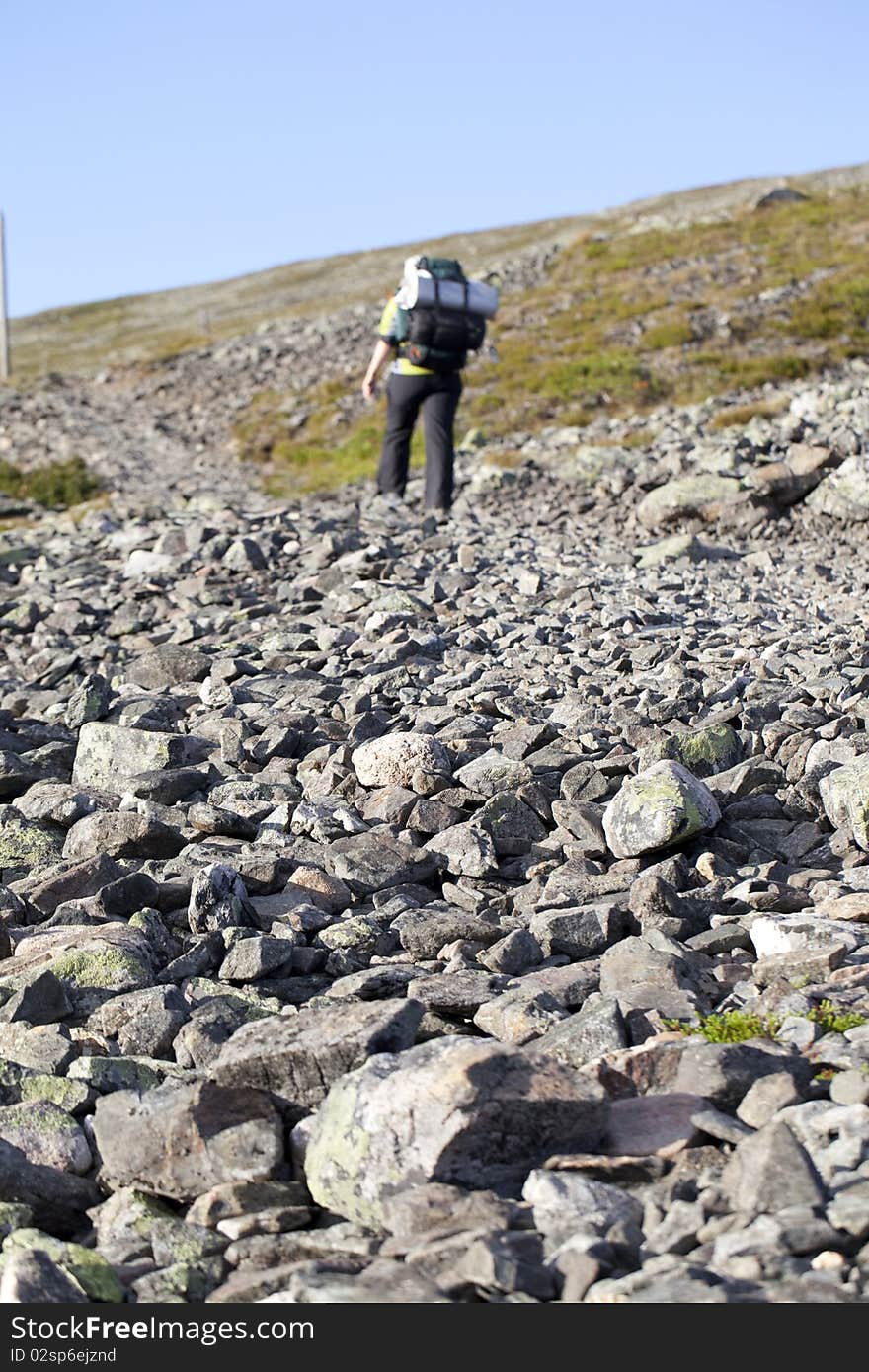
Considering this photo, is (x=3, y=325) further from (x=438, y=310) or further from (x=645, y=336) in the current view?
(x=438, y=310)

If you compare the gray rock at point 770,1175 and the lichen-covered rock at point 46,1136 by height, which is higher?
the gray rock at point 770,1175

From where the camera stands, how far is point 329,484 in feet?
72.6

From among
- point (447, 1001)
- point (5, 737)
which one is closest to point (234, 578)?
point (5, 737)

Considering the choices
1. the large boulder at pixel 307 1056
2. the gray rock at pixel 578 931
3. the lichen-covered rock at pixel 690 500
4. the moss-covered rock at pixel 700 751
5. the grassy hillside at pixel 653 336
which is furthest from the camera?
the grassy hillside at pixel 653 336

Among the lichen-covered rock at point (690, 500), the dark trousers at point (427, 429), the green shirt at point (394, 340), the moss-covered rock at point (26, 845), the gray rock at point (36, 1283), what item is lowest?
the gray rock at point (36, 1283)

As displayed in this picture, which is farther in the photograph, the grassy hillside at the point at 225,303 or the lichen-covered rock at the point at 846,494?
the grassy hillside at the point at 225,303

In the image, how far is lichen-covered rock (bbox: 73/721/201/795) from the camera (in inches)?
304

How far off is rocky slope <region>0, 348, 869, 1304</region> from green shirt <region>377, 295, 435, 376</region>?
9.50 ft

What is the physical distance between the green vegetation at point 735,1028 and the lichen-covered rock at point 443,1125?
69 centimetres

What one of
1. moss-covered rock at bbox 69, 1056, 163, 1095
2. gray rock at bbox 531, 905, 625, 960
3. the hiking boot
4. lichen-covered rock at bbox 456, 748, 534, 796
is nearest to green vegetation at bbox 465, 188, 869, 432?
the hiking boot

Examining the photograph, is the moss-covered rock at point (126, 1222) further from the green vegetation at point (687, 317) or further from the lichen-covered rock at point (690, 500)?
the green vegetation at point (687, 317)

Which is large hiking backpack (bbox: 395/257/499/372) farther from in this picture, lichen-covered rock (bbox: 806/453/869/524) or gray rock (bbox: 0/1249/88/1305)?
gray rock (bbox: 0/1249/88/1305)

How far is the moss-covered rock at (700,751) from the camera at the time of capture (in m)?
6.80

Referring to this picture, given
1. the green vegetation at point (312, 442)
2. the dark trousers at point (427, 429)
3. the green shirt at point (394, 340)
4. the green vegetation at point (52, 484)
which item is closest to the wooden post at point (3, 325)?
the green vegetation at point (312, 442)
